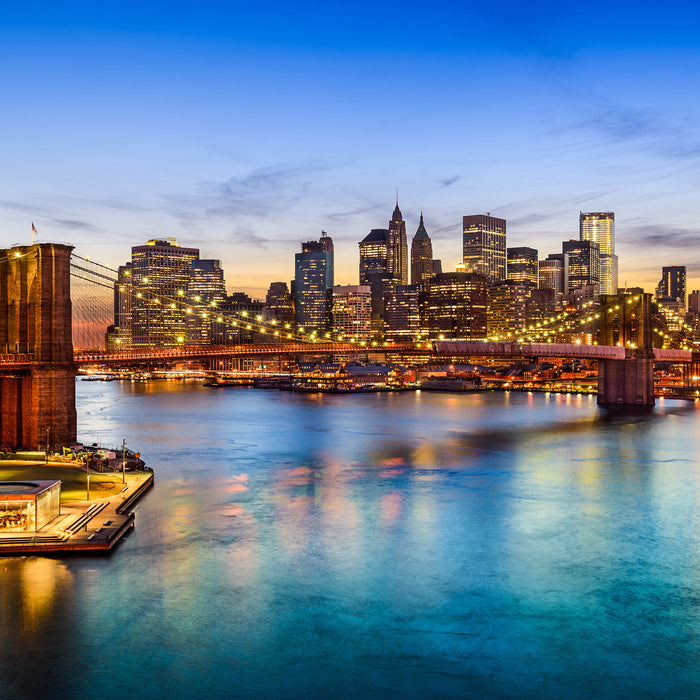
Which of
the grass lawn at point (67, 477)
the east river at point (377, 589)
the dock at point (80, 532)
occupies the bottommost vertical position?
the east river at point (377, 589)

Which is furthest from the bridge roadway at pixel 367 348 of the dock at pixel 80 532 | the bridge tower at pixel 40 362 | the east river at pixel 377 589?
the dock at pixel 80 532

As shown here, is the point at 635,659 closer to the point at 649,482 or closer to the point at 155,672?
the point at 155,672

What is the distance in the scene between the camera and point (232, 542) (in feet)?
82.7

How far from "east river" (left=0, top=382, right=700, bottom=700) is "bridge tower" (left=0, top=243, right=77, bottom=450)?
21.3ft

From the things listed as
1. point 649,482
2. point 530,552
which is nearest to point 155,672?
point 530,552

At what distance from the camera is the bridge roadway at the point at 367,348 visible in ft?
182

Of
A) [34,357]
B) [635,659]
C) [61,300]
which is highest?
[61,300]

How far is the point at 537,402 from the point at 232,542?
74867mm

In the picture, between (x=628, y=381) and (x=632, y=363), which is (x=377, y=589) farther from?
(x=628, y=381)

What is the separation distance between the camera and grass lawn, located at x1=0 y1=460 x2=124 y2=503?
28609 millimetres

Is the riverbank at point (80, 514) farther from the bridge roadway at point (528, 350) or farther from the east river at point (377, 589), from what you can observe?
the bridge roadway at point (528, 350)

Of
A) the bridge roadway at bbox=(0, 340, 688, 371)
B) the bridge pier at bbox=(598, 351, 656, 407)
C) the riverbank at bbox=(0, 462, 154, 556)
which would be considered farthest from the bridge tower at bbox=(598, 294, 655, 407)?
the riverbank at bbox=(0, 462, 154, 556)

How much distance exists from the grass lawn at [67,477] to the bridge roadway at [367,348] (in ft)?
51.7

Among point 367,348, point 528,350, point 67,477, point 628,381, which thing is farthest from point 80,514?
point 628,381
